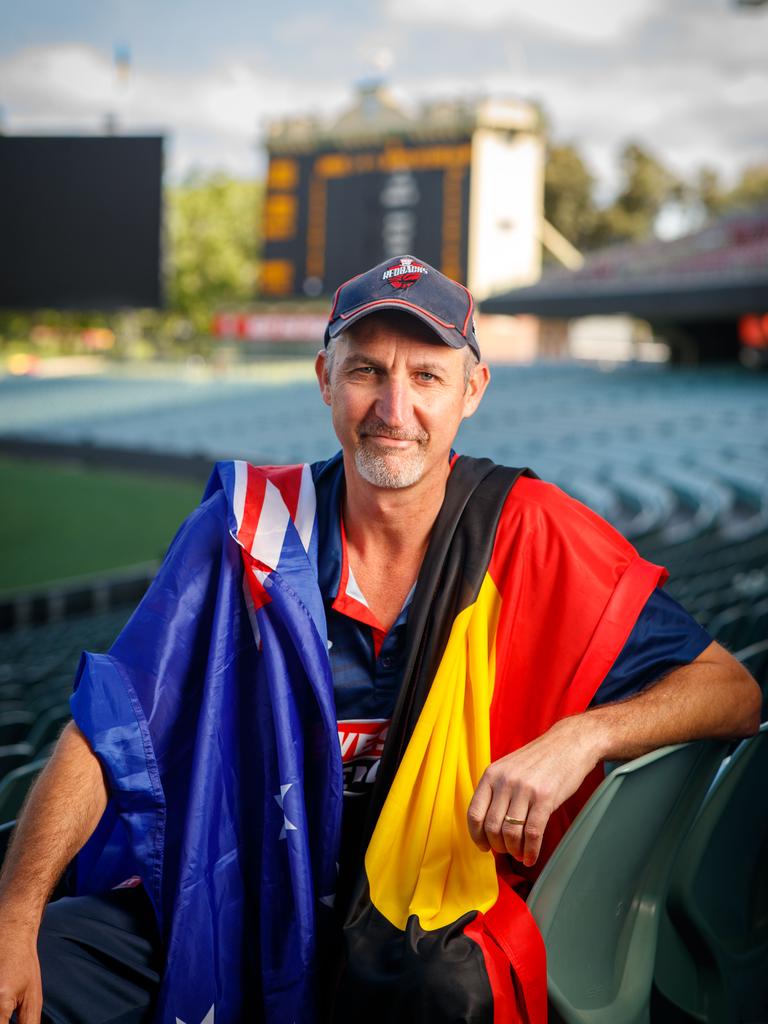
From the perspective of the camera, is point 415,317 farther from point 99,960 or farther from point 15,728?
point 15,728

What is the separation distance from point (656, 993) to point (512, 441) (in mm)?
11022

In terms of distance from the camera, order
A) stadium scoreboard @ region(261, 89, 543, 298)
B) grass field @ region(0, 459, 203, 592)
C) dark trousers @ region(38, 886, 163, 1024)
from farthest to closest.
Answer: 1. stadium scoreboard @ region(261, 89, 543, 298)
2. grass field @ region(0, 459, 203, 592)
3. dark trousers @ region(38, 886, 163, 1024)

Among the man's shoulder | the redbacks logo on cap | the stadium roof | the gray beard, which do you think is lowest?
the man's shoulder

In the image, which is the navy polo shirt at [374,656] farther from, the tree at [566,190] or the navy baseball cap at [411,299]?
the tree at [566,190]

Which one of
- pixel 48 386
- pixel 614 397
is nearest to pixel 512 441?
pixel 614 397

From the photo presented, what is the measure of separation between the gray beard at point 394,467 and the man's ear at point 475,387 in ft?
0.53

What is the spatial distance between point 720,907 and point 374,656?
62 centimetres

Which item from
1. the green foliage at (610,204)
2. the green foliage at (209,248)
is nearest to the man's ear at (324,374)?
the green foliage at (209,248)

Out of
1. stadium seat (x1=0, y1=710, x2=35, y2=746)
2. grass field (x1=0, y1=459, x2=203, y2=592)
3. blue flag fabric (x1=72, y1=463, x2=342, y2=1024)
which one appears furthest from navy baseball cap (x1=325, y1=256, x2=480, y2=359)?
grass field (x1=0, y1=459, x2=203, y2=592)

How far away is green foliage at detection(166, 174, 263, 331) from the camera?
43.2m

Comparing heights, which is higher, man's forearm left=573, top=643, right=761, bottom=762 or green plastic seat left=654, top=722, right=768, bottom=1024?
man's forearm left=573, top=643, right=761, bottom=762

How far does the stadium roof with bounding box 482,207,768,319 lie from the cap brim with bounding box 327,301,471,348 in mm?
15354

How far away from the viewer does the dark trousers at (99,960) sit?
1248 millimetres

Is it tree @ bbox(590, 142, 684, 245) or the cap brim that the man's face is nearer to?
the cap brim
